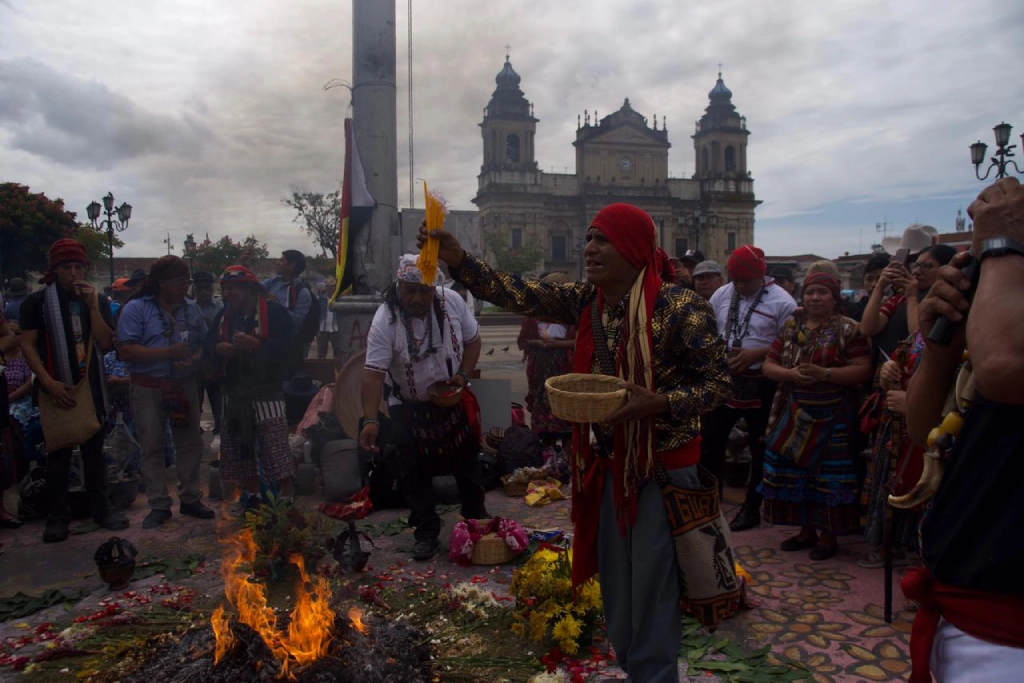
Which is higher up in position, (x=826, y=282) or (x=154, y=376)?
(x=826, y=282)

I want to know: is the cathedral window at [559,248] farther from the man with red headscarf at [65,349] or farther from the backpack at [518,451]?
the man with red headscarf at [65,349]

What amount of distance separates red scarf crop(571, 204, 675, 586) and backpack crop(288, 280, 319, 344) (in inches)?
169

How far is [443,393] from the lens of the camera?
4652 millimetres

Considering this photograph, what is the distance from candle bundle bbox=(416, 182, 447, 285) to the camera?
2865 millimetres

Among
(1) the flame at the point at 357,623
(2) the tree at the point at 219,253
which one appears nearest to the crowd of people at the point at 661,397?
(1) the flame at the point at 357,623

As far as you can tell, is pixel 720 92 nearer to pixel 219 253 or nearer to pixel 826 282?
pixel 219 253

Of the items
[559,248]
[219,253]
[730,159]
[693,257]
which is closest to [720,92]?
[730,159]

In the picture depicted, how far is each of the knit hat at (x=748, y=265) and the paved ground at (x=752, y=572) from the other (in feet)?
6.77

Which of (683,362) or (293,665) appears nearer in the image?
(683,362)

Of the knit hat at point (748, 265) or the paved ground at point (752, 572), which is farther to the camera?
the knit hat at point (748, 265)

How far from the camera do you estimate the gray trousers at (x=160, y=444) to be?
18.6ft

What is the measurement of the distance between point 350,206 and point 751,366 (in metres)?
4.45

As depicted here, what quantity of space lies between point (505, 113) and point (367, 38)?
2447 inches

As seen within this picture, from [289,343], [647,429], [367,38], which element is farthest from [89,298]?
[647,429]
